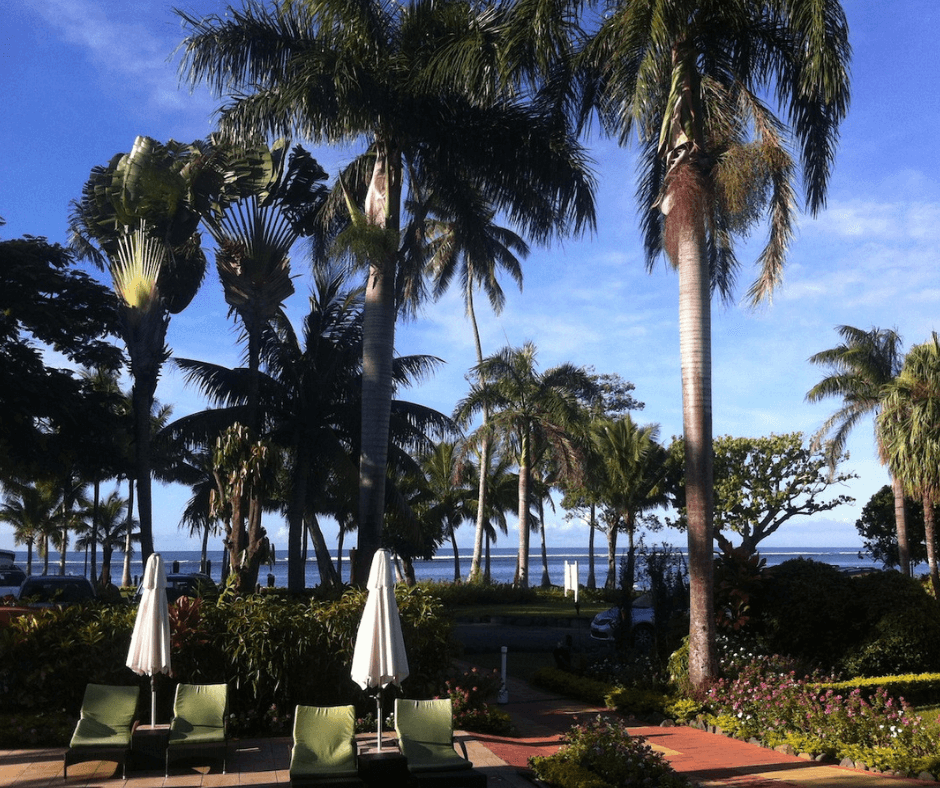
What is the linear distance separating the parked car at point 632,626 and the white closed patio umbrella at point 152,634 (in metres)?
9.01

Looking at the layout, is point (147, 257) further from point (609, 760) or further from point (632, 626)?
point (609, 760)

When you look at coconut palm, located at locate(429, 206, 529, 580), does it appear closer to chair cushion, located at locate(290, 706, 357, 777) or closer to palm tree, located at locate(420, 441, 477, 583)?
palm tree, located at locate(420, 441, 477, 583)

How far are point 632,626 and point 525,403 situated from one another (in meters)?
18.0

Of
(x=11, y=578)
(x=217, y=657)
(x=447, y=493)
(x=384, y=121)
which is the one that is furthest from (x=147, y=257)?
(x=447, y=493)

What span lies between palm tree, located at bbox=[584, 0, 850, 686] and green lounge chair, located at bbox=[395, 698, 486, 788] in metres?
5.51

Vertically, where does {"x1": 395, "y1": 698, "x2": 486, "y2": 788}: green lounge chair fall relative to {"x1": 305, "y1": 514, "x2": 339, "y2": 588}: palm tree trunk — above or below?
below

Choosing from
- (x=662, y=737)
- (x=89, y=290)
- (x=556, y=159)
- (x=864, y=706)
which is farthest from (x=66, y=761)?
(x=89, y=290)

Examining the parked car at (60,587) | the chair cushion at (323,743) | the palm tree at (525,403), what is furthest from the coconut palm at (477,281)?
the chair cushion at (323,743)

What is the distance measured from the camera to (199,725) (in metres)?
9.89

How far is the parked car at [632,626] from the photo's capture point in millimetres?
16953

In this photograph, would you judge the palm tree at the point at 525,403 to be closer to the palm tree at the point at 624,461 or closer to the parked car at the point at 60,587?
the palm tree at the point at 624,461

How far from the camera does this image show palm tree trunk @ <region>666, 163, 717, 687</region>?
13.9 m

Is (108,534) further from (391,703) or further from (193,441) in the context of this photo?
(391,703)

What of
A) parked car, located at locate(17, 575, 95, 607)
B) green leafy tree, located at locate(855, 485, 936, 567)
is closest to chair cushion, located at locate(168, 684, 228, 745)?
parked car, located at locate(17, 575, 95, 607)
